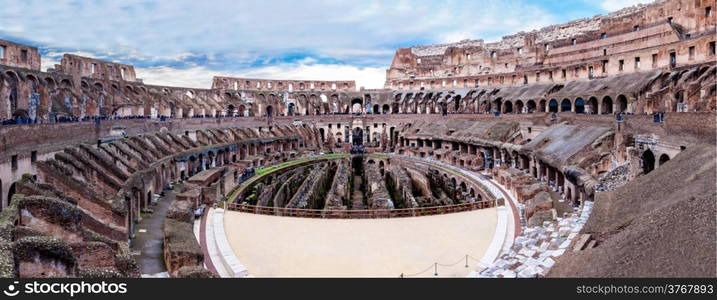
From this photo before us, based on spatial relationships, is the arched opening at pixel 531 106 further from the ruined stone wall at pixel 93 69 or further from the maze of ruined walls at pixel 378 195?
the ruined stone wall at pixel 93 69

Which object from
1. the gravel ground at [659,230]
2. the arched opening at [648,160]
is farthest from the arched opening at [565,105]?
the gravel ground at [659,230]

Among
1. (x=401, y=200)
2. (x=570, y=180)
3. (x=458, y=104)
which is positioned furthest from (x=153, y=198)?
(x=458, y=104)

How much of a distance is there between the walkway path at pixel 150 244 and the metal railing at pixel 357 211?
11.1ft

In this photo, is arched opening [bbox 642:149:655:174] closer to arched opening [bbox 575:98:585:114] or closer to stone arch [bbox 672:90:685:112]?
stone arch [bbox 672:90:685:112]

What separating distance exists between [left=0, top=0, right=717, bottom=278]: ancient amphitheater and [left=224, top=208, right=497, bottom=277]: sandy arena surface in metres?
0.09

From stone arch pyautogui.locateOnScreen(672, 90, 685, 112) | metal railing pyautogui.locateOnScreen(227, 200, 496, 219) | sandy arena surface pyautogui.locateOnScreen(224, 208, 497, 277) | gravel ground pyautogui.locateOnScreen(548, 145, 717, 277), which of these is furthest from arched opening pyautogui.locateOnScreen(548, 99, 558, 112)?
gravel ground pyautogui.locateOnScreen(548, 145, 717, 277)

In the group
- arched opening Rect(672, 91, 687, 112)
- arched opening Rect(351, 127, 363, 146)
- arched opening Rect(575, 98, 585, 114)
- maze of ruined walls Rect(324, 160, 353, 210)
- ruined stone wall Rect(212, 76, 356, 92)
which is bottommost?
maze of ruined walls Rect(324, 160, 353, 210)

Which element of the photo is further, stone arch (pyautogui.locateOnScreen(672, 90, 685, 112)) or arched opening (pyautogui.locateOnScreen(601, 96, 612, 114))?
arched opening (pyautogui.locateOnScreen(601, 96, 612, 114))

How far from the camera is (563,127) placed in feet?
94.7

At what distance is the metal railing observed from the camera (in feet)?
64.2

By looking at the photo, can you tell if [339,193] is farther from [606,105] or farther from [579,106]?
[579,106]

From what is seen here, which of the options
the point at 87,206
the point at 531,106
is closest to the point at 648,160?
the point at 531,106

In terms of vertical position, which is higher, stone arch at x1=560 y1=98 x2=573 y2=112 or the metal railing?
stone arch at x1=560 y1=98 x2=573 y2=112
